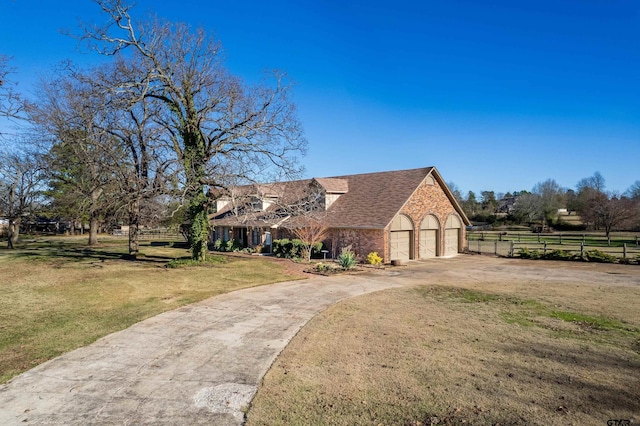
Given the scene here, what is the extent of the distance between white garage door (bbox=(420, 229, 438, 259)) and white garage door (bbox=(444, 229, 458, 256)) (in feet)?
3.75

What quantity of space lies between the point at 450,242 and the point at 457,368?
23779mm

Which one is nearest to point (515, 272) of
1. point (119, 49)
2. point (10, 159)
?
point (119, 49)

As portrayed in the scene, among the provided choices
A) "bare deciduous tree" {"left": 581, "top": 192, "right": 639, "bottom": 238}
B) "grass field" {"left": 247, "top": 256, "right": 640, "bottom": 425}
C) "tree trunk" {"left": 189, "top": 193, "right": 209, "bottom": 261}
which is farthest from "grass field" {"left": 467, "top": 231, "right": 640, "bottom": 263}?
"tree trunk" {"left": 189, "top": 193, "right": 209, "bottom": 261}

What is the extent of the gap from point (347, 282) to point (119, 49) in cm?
1533

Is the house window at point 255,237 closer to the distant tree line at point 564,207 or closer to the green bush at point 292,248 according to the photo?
the green bush at point 292,248

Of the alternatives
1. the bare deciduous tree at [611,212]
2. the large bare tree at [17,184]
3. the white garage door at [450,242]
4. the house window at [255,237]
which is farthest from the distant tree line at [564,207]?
the large bare tree at [17,184]

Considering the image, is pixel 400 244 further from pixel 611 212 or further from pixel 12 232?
pixel 611 212

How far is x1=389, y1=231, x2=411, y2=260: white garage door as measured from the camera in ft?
83.9

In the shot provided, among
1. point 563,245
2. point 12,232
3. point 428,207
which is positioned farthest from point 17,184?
point 563,245

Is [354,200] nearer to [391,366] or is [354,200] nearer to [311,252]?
[311,252]

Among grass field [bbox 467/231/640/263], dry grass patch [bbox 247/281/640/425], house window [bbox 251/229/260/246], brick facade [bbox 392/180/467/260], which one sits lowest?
dry grass patch [bbox 247/281/640/425]

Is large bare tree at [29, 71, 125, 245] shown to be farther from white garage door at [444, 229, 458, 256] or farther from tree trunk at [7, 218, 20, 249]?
white garage door at [444, 229, 458, 256]

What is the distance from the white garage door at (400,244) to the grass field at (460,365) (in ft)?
39.9

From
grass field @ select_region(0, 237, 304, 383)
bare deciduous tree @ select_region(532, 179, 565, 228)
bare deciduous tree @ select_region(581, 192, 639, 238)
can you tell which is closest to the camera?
grass field @ select_region(0, 237, 304, 383)
